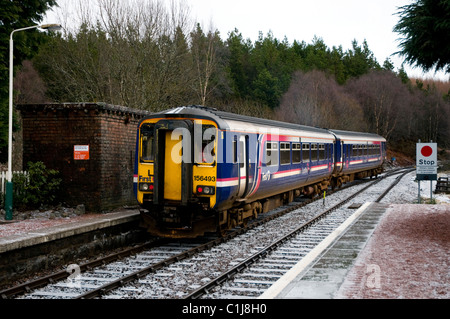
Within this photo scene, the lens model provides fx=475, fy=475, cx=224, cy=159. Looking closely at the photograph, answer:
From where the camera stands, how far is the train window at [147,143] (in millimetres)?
12047

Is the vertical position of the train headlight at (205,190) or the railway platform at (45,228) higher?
the train headlight at (205,190)

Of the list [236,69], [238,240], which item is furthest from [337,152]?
[236,69]

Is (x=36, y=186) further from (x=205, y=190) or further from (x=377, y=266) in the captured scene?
(x=377, y=266)

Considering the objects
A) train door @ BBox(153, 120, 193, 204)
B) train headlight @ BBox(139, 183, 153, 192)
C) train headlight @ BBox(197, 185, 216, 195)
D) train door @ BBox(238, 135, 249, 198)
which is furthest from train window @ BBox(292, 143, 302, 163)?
train headlight @ BBox(139, 183, 153, 192)

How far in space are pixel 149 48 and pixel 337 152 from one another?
1255 cm

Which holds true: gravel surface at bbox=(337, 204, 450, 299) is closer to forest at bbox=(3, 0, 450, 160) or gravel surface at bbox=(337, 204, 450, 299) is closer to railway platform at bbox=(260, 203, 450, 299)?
A: railway platform at bbox=(260, 203, 450, 299)

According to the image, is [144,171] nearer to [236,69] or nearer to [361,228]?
[361,228]

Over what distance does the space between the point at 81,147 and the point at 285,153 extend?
6964 mm

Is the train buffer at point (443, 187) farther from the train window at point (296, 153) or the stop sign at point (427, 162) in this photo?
the train window at point (296, 153)

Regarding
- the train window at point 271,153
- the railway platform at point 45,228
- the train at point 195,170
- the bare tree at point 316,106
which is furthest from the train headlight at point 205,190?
the bare tree at point 316,106

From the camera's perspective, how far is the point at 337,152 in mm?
26109

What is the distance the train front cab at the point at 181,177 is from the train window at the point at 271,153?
378 centimetres

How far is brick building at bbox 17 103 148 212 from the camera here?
14273 millimetres
